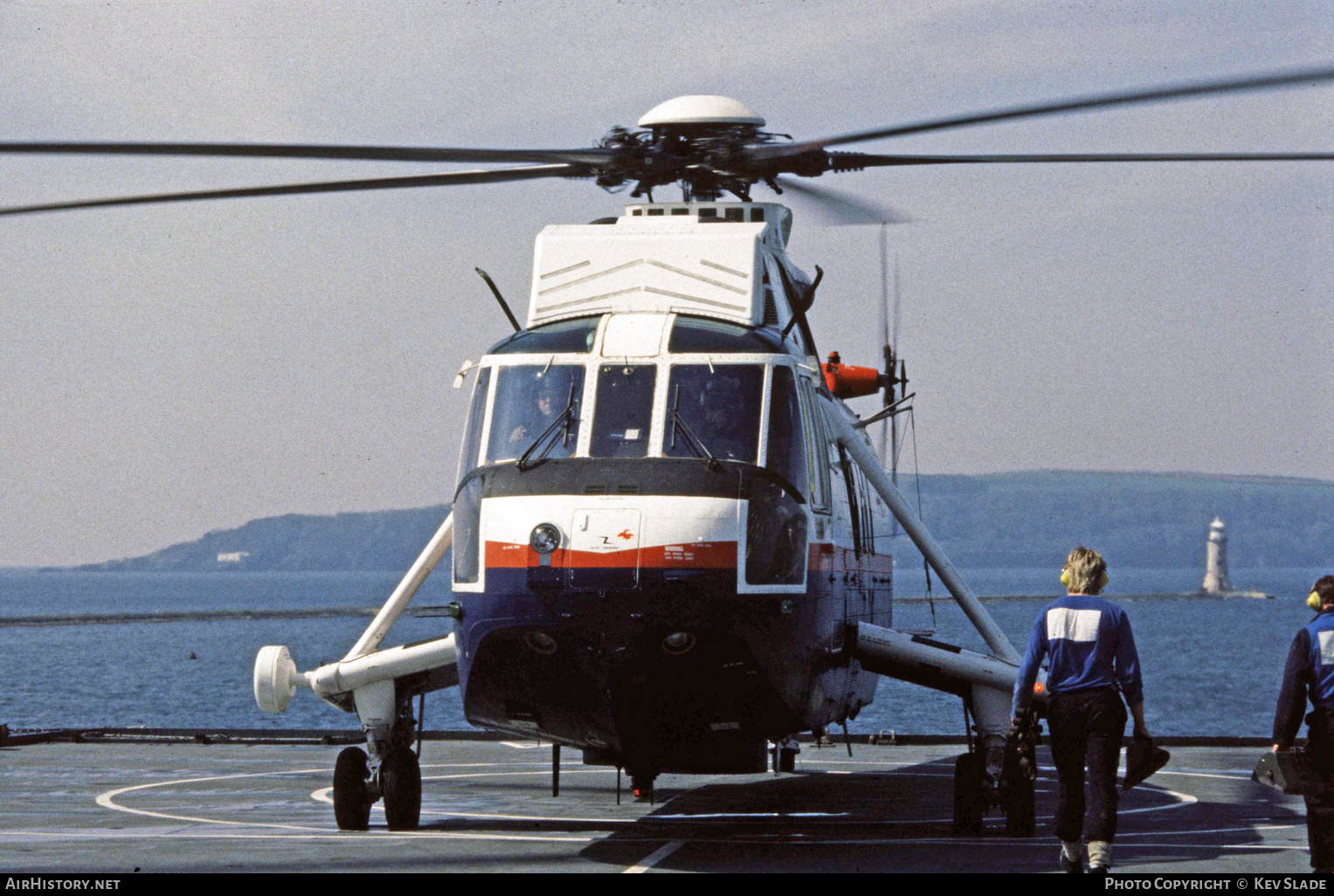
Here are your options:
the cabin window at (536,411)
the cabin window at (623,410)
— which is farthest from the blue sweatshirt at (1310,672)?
the cabin window at (536,411)

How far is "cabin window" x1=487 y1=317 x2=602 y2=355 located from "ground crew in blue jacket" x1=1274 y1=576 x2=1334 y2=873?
225 inches

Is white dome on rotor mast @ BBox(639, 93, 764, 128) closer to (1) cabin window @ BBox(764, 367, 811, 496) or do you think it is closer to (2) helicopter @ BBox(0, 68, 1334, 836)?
(2) helicopter @ BBox(0, 68, 1334, 836)

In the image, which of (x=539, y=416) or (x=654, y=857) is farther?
(x=539, y=416)

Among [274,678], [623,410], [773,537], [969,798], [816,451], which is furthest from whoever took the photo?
[274,678]

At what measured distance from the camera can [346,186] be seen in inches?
483

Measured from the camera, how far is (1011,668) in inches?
601

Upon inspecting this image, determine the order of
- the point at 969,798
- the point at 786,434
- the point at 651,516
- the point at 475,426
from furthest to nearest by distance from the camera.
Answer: the point at 969,798
the point at 475,426
the point at 786,434
the point at 651,516

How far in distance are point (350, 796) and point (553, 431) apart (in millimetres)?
4057

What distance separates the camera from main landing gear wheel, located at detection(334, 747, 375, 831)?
1451cm

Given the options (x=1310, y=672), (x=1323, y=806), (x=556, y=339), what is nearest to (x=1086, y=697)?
(x=1310, y=672)

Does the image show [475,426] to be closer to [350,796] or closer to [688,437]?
[688,437]

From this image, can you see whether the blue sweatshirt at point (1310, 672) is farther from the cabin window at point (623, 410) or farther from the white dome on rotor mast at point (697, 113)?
the white dome on rotor mast at point (697, 113)

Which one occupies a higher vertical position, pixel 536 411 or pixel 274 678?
pixel 536 411

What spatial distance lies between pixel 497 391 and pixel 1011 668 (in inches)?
216
